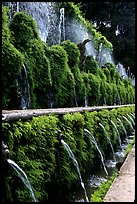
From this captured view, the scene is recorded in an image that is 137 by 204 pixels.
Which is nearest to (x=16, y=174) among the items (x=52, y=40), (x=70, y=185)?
(x=70, y=185)

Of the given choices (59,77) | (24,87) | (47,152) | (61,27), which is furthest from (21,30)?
(61,27)

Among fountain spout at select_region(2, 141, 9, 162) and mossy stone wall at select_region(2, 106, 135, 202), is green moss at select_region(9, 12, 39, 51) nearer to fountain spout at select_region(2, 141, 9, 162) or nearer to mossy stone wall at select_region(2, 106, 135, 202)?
mossy stone wall at select_region(2, 106, 135, 202)

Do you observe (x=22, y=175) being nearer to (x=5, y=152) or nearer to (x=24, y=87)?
(x=5, y=152)

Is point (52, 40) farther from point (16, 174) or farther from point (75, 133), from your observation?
point (16, 174)

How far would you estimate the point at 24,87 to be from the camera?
5.99 meters

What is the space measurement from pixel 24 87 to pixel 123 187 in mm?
2196

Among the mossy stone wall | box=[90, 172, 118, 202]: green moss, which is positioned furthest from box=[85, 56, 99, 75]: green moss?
box=[90, 172, 118, 202]: green moss

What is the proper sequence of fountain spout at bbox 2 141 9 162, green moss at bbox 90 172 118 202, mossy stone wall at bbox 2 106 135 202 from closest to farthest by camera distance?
fountain spout at bbox 2 141 9 162
mossy stone wall at bbox 2 106 135 202
green moss at bbox 90 172 118 202

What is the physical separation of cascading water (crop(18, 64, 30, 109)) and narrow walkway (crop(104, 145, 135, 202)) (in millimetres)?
1777

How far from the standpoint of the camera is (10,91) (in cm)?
548

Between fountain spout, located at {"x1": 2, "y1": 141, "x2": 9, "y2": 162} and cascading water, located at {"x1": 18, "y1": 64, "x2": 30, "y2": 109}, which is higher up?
cascading water, located at {"x1": 18, "y1": 64, "x2": 30, "y2": 109}

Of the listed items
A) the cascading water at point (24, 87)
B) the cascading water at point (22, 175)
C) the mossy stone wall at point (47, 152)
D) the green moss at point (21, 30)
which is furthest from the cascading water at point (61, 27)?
the cascading water at point (22, 175)

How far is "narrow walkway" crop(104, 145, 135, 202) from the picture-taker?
4254mm

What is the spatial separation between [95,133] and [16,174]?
11.3 ft
